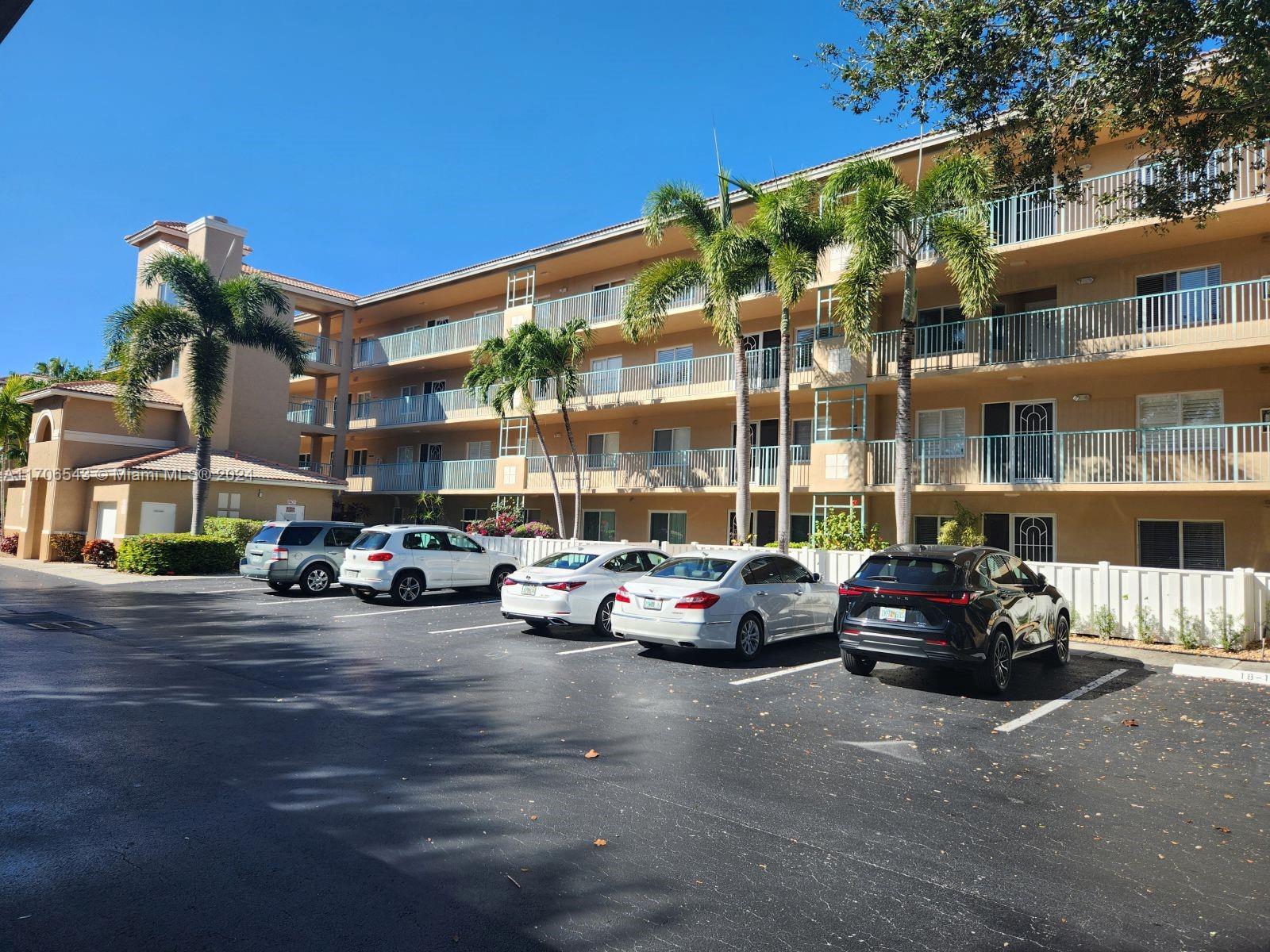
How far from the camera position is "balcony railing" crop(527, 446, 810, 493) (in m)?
23.8

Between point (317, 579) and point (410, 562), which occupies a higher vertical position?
point (410, 562)

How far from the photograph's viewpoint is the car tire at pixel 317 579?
1973cm

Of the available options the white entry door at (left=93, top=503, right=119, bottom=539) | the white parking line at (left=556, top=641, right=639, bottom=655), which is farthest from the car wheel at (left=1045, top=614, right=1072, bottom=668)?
the white entry door at (left=93, top=503, right=119, bottom=539)

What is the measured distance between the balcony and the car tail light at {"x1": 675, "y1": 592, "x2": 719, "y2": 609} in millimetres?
20368

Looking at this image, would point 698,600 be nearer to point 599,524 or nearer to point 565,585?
point 565,585

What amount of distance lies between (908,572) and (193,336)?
84.6 ft

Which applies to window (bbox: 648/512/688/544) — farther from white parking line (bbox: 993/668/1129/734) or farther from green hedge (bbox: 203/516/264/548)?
white parking line (bbox: 993/668/1129/734)

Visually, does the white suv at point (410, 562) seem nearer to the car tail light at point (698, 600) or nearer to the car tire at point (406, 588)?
the car tire at point (406, 588)

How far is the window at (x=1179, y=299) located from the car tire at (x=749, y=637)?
39.7 feet

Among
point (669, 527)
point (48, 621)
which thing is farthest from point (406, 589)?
point (669, 527)

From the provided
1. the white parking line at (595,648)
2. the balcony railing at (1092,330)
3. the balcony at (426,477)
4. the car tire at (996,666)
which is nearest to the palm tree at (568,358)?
the balcony at (426,477)

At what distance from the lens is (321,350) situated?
37094 mm

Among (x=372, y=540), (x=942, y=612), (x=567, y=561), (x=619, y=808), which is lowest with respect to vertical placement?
(x=619, y=808)

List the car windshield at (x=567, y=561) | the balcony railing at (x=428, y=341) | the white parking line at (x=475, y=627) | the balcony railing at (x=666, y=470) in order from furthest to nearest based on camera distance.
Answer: the balcony railing at (x=428, y=341)
the balcony railing at (x=666, y=470)
the car windshield at (x=567, y=561)
the white parking line at (x=475, y=627)
